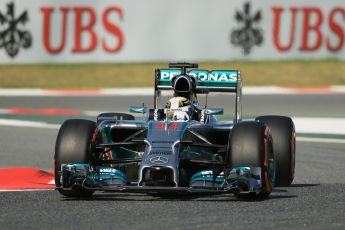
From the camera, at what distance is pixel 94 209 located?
984cm

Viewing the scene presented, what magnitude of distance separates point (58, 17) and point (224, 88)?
54.8 ft

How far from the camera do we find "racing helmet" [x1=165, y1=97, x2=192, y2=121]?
37.6ft

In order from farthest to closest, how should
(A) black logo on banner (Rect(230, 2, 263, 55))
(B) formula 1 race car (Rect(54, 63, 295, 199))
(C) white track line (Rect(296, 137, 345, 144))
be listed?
→ 1. (A) black logo on banner (Rect(230, 2, 263, 55))
2. (C) white track line (Rect(296, 137, 345, 144))
3. (B) formula 1 race car (Rect(54, 63, 295, 199))

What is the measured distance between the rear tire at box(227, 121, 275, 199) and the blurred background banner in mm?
18155

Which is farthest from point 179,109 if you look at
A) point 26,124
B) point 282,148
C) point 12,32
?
point 12,32

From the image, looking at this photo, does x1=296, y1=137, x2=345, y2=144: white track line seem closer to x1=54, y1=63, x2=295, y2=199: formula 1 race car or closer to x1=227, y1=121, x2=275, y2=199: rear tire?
x1=54, y1=63, x2=295, y2=199: formula 1 race car

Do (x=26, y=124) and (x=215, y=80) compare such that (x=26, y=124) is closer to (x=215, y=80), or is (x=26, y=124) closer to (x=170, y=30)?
(x=215, y=80)

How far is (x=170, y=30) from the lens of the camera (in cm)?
2884

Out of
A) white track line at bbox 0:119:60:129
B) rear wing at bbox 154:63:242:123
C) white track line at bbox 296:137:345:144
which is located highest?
rear wing at bbox 154:63:242:123

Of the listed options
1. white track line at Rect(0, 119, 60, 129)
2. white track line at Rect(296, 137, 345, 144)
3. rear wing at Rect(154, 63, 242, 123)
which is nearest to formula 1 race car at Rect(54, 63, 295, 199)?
rear wing at Rect(154, 63, 242, 123)

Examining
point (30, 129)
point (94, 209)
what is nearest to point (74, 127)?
point (94, 209)

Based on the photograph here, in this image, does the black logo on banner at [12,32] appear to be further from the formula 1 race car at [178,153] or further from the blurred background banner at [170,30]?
the formula 1 race car at [178,153]

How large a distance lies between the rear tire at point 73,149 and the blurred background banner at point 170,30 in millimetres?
17753

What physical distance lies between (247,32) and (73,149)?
719 inches
